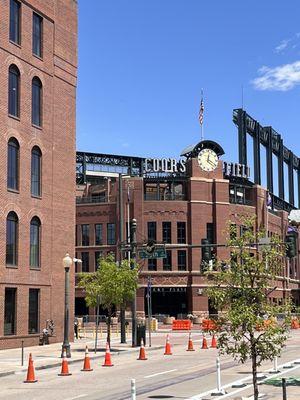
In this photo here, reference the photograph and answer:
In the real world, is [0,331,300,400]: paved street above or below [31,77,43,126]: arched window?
below

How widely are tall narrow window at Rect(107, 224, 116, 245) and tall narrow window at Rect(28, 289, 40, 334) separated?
123 feet

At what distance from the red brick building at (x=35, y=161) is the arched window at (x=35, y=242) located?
6cm

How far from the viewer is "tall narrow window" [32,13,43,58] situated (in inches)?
1550

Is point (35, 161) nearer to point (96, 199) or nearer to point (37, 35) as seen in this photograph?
point (37, 35)

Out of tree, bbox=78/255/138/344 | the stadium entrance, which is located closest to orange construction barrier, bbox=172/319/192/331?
the stadium entrance

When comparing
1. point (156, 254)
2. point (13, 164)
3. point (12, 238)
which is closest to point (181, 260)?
point (156, 254)

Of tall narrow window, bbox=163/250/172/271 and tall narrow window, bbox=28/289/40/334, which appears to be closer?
tall narrow window, bbox=28/289/40/334

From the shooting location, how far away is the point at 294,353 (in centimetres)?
3125

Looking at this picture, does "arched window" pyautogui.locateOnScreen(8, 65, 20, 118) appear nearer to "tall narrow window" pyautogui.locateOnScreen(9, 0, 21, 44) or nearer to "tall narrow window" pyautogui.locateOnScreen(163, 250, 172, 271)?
"tall narrow window" pyautogui.locateOnScreen(9, 0, 21, 44)

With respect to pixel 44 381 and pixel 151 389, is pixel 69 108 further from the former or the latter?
pixel 151 389

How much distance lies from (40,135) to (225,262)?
27579 millimetres

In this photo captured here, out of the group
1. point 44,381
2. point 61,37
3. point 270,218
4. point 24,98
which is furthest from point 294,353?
point 270,218

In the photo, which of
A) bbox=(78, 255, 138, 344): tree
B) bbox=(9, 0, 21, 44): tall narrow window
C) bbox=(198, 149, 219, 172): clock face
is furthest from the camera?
bbox=(198, 149, 219, 172): clock face

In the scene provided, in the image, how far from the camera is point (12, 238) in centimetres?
3625
